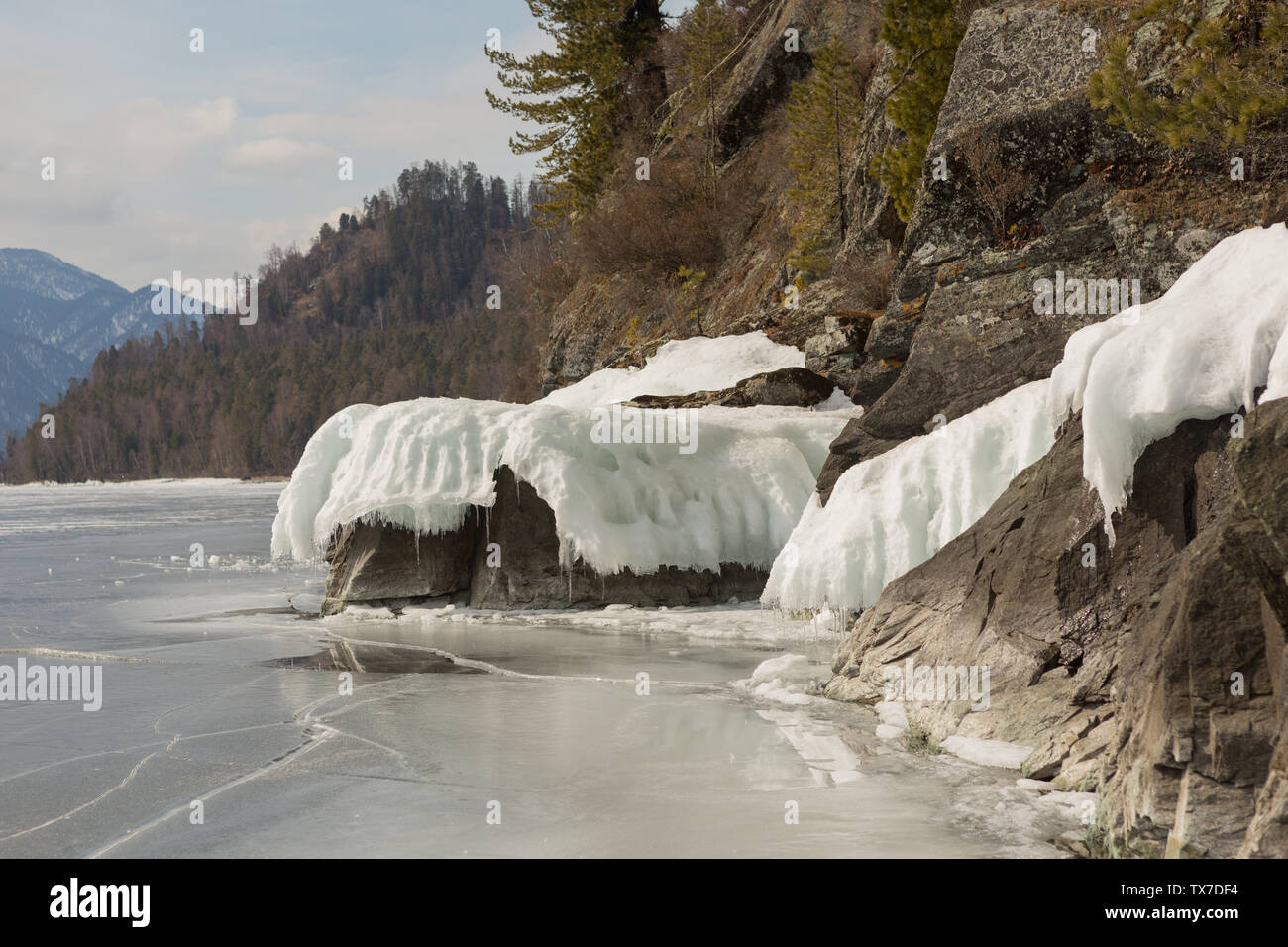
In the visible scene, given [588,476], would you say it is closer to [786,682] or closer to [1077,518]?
[786,682]

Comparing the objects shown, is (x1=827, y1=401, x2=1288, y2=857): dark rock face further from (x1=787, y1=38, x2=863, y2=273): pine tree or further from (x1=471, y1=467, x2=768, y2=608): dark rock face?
(x1=787, y1=38, x2=863, y2=273): pine tree

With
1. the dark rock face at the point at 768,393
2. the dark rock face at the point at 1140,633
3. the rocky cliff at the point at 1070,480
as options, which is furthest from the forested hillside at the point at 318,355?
the dark rock face at the point at 1140,633

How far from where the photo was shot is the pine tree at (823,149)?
55.1ft

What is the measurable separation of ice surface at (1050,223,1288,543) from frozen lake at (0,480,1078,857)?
61.9 inches

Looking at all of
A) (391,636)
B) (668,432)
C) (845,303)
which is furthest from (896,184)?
(391,636)

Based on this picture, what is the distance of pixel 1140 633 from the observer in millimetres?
4695

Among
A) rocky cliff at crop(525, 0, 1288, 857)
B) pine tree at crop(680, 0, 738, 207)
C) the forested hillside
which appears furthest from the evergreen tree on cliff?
the forested hillside

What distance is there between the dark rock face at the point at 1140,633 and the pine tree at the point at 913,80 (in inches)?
294

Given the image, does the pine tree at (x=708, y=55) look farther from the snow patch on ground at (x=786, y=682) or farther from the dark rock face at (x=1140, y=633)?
the dark rock face at (x=1140, y=633)

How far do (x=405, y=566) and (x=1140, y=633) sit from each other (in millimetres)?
8782

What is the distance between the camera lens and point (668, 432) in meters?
11.9

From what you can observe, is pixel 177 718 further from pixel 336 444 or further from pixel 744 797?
pixel 336 444

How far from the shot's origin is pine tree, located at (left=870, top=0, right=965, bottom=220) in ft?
42.0
